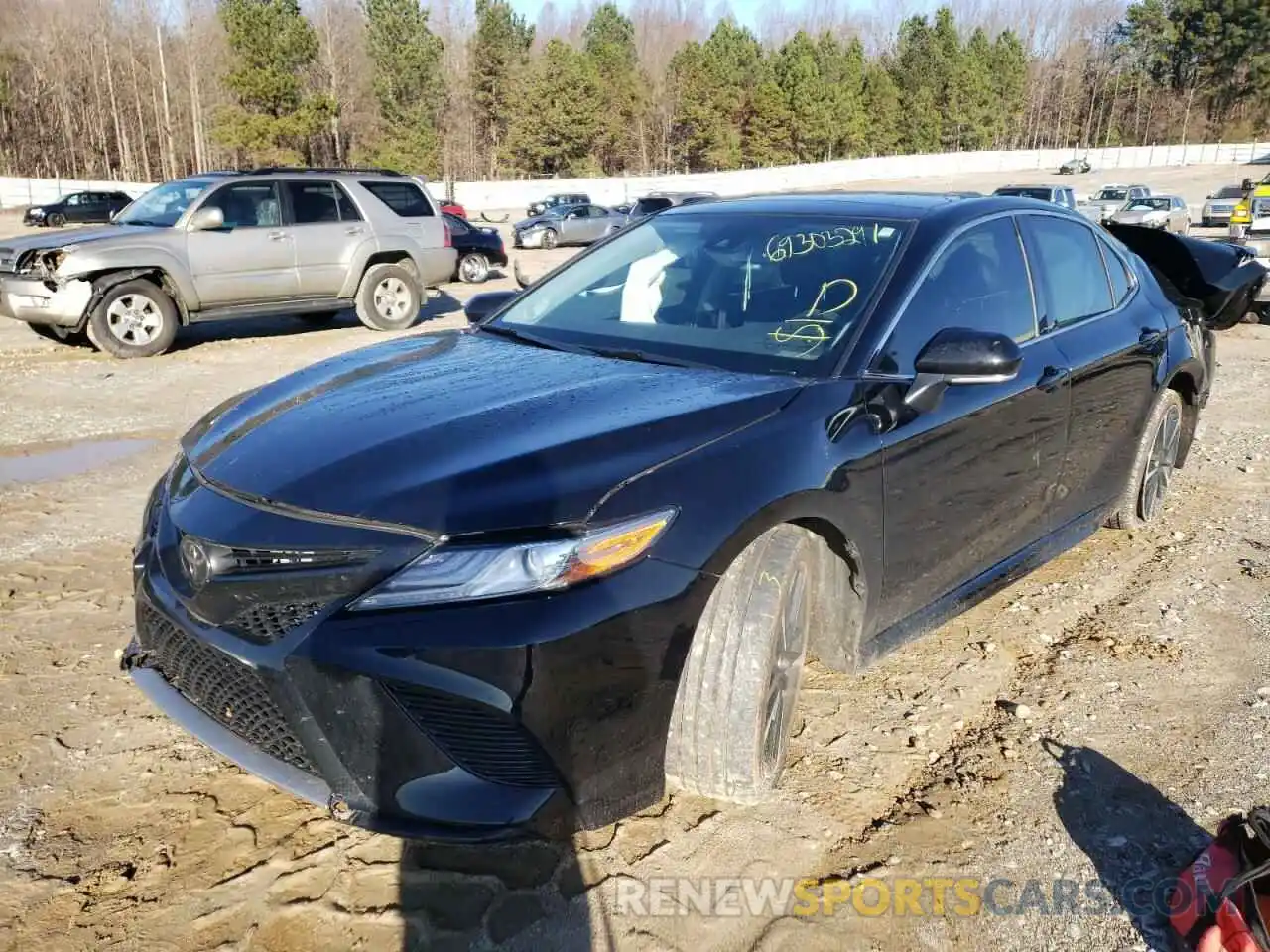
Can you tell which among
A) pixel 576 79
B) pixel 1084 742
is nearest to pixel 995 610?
pixel 1084 742

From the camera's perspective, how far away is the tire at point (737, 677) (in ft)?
7.85

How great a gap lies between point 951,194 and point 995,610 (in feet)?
5.57

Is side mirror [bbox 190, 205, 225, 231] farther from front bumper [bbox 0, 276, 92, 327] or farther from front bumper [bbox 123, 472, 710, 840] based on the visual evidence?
front bumper [bbox 123, 472, 710, 840]

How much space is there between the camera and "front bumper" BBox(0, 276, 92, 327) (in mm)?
9383

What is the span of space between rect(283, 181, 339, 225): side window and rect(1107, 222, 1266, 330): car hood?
841cm

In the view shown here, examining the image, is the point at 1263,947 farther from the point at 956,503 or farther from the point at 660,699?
the point at 956,503

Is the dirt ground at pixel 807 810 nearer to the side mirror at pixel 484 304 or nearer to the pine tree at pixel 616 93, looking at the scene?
the side mirror at pixel 484 304

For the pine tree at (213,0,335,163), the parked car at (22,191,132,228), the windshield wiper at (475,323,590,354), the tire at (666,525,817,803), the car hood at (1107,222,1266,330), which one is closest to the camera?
the tire at (666,525,817,803)

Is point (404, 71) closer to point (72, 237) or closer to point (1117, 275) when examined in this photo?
point (72, 237)

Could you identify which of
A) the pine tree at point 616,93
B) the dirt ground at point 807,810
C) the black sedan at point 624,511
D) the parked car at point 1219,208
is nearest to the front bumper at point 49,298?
the dirt ground at point 807,810

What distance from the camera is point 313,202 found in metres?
11.0

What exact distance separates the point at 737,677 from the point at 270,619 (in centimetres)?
109

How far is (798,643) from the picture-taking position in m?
2.75

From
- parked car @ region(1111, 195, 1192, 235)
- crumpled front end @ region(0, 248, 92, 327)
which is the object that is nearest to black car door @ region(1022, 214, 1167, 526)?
crumpled front end @ region(0, 248, 92, 327)
